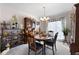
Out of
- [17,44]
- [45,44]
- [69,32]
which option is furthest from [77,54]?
[17,44]

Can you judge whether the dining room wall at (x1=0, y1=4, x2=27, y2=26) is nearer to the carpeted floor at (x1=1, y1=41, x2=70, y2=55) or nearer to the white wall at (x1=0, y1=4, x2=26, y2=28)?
the white wall at (x1=0, y1=4, x2=26, y2=28)

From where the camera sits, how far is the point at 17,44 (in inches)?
99.4

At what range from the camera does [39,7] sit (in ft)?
8.27

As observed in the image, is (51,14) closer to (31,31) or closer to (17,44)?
(31,31)

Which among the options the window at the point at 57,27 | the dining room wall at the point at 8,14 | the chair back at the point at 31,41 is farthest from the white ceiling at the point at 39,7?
the chair back at the point at 31,41

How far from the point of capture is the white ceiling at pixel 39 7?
2.51m

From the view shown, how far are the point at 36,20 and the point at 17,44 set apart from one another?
475mm

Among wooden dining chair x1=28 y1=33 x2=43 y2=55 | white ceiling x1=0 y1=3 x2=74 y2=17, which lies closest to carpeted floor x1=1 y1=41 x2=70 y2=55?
wooden dining chair x1=28 y1=33 x2=43 y2=55

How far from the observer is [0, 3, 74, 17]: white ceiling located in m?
2.51

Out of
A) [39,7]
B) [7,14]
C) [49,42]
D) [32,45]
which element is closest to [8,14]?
[7,14]

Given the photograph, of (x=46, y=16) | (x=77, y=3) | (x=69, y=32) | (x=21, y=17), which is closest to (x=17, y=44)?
(x=21, y=17)

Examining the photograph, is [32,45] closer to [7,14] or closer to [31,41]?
[31,41]

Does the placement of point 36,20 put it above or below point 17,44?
above

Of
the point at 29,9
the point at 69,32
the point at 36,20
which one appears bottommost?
the point at 69,32
